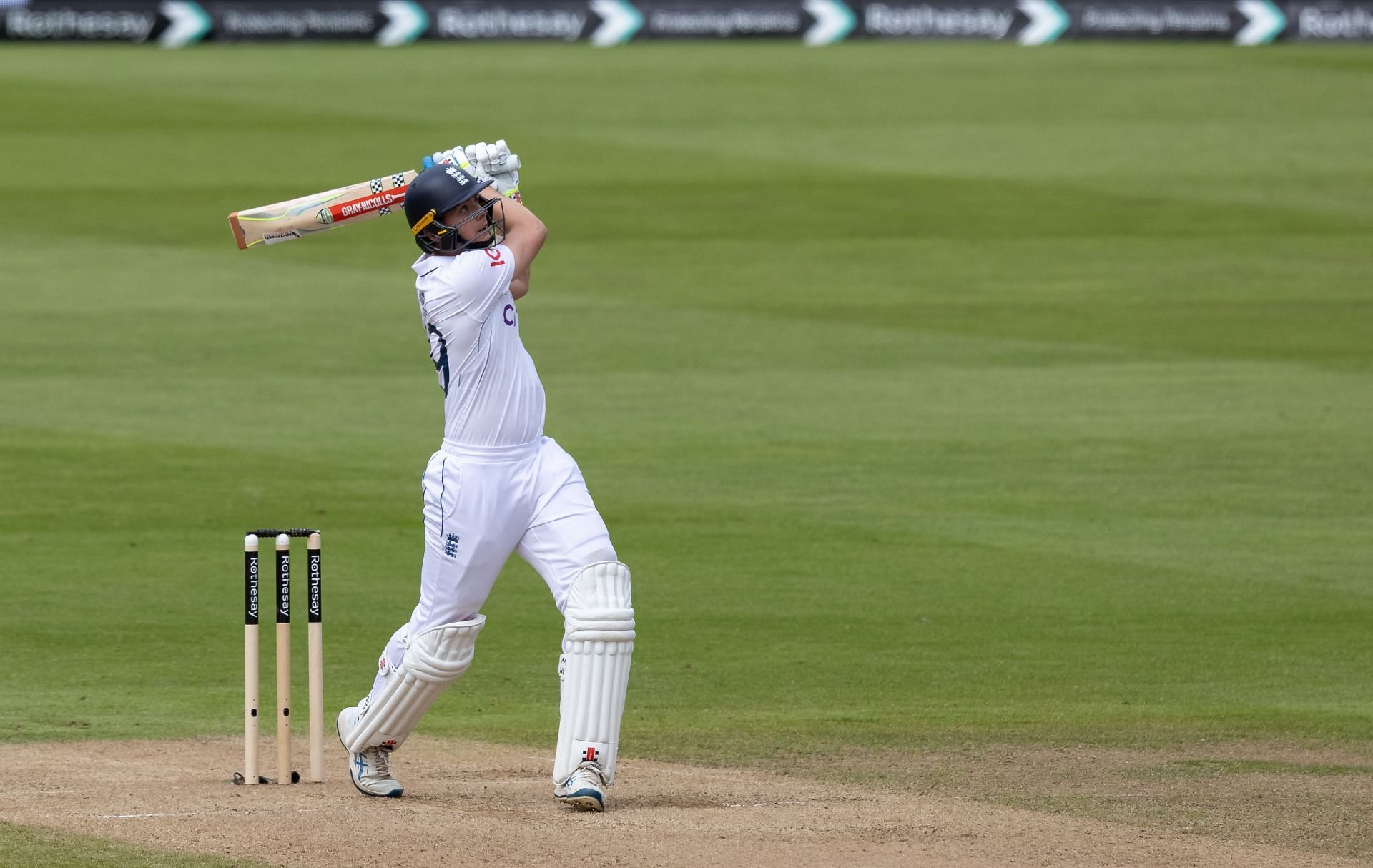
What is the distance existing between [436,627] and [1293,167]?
61.0 ft

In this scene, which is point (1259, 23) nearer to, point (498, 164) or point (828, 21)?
point (828, 21)

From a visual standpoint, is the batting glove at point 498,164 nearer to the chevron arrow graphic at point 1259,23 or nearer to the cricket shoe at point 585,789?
the cricket shoe at point 585,789

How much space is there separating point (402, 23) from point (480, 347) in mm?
23676

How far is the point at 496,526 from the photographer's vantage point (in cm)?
655

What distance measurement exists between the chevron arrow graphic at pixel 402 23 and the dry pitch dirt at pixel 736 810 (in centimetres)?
2283

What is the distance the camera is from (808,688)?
866 centimetres

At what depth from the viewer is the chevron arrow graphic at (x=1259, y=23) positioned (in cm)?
2953

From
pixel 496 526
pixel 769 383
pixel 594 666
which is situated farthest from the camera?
pixel 769 383

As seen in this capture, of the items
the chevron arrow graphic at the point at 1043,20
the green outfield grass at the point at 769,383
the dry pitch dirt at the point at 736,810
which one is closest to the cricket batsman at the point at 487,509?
the dry pitch dirt at the point at 736,810

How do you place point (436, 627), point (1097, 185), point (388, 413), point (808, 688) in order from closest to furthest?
point (436, 627) → point (808, 688) → point (388, 413) → point (1097, 185)

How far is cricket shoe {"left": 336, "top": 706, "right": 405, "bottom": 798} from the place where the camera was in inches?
262

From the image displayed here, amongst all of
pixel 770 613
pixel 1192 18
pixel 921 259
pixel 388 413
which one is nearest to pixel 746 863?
pixel 770 613

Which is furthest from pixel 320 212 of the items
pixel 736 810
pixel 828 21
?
pixel 828 21

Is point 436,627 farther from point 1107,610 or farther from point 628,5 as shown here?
point 628,5
